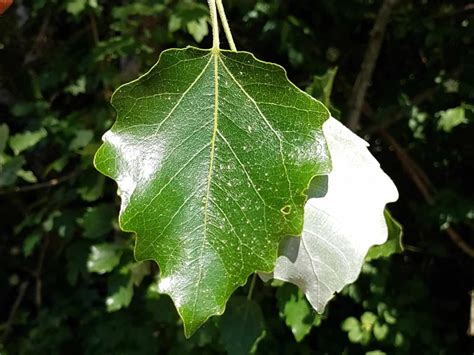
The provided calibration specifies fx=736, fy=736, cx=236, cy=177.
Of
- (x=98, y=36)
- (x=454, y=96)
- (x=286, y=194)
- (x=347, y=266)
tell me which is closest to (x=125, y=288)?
(x=98, y=36)

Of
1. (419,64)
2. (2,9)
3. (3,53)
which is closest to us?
(2,9)

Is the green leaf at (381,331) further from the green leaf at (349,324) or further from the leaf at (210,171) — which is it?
the leaf at (210,171)

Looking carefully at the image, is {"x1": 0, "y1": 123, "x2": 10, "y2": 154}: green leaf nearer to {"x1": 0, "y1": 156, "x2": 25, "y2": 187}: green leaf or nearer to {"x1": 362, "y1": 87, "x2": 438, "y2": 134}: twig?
{"x1": 0, "y1": 156, "x2": 25, "y2": 187}: green leaf

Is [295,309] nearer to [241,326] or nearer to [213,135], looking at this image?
[241,326]

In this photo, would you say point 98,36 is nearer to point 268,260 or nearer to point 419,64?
point 419,64

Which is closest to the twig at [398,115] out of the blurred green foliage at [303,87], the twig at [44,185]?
the blurred green foliage at [303,87]
